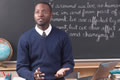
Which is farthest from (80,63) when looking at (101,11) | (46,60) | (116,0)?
(46,60)

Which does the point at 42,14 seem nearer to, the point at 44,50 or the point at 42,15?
the point at 42,15

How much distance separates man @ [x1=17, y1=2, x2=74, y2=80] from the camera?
5.07 feet

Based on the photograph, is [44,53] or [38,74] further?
[44,53]

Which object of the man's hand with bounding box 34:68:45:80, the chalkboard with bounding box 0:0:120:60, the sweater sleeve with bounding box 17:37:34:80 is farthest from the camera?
the chalkboard with bounding box 0:0:120:60

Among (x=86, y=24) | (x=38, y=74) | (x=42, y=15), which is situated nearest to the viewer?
(x=38, y=74)

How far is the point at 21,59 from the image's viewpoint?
1.54 meters

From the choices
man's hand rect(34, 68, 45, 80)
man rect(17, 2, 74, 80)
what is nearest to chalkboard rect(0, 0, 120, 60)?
man rect(17, 2, 74, 80)

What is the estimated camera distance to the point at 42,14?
1507mm

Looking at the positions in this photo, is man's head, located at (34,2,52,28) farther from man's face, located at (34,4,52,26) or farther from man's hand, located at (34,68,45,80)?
man's hand, located at (34,68,45,80)

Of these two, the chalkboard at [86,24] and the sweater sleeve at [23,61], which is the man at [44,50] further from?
the chalkboard at [86,24]

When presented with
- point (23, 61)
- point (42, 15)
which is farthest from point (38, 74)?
point (42, 15)

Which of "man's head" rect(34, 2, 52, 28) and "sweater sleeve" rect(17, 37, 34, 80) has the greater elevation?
"man's head" rect(34, 2, 52, 28)

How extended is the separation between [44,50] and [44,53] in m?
0.02

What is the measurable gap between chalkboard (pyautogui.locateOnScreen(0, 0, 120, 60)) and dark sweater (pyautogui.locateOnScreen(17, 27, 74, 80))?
92cm
